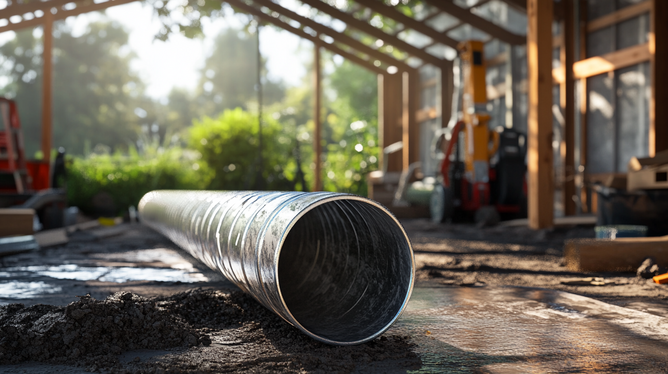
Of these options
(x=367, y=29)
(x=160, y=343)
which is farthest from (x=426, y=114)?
(x=160, y=343)

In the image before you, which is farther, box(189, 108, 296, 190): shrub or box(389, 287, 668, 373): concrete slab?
box(189, 108, 296, 190): shrub

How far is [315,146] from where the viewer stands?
40.7 ft

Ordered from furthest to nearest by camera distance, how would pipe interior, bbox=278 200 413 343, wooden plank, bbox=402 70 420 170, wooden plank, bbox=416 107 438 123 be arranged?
wooden plank, bbox=402 70 420 170 → wooden plank, bbox=416 107 438 123 → pipe interior, bbox=278 200 413 343

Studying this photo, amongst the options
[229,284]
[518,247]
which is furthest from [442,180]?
[229,284]

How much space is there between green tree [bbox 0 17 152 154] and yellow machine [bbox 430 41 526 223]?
26.4 m

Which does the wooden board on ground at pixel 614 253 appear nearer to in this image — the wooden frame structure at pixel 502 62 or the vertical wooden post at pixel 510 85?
the wooden frame structure at pixel 502 62

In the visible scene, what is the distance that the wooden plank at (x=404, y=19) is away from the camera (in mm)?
9516

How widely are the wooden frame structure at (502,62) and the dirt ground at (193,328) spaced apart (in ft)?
11.0

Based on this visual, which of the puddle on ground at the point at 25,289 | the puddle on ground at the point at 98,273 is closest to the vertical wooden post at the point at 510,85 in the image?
the puddle on ground at the point at 98,273

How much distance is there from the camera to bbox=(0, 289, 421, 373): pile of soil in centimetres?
196

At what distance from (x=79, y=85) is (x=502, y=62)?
95.4 ft

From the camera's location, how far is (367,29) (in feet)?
34.8

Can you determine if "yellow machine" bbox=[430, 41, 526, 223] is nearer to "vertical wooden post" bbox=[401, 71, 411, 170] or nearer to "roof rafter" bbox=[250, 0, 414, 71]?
"roof rafter" bbox=[250, 0, 414, 71]

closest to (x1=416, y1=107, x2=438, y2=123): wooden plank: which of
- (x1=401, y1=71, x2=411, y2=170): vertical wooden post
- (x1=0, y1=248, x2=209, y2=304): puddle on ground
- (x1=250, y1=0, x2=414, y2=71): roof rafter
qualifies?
(x1=401, y1=71, x2=411, y2=170): vertical wooden post
